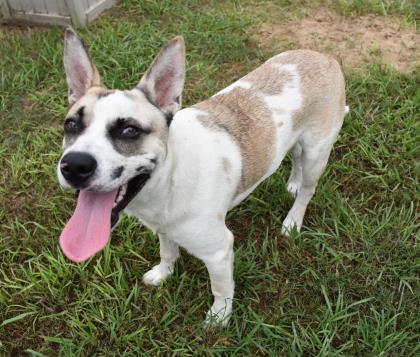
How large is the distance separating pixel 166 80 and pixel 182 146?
0.37m

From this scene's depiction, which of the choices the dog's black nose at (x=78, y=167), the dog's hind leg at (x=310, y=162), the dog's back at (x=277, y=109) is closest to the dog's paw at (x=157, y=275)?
the dog's back at (x=277, y=109)

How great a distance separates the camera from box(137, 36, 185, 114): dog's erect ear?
2402 millimetres

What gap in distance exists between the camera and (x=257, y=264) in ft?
11.1

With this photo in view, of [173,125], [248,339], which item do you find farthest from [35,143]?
[248,339]

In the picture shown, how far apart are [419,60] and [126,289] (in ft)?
13.3

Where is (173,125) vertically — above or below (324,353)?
above

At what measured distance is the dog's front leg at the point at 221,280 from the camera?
2.70m

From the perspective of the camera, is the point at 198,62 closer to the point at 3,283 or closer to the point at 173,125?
the point at 173,125

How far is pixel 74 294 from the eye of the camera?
3236 mm

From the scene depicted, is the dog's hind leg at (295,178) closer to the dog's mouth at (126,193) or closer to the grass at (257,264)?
the grass at (257,264)

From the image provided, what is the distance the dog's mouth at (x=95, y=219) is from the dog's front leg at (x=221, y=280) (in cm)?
68

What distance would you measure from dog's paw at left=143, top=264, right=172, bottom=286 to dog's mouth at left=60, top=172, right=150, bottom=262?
105 cm

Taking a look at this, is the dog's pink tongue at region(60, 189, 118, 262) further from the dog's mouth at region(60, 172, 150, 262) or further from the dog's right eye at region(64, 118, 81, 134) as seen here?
the dog's right eye at region(64, 118, 81, 134)

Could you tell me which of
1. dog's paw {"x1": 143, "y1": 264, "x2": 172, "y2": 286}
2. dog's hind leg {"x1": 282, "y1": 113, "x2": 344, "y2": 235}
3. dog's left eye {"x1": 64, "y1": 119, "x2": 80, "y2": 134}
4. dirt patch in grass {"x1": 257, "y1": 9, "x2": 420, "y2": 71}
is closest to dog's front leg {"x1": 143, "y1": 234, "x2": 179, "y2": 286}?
dog's paw {"x1": 143, "y1": 264, "x2": 172, "y2": 286}
